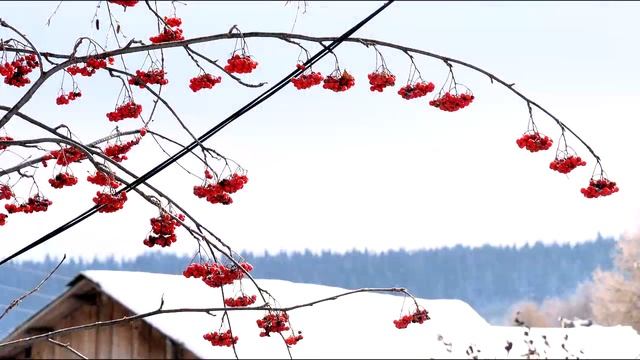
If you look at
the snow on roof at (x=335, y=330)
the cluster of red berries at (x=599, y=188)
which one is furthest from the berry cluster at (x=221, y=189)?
the snow on roof at (x=335, y=330)

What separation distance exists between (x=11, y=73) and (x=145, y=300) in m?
8.31

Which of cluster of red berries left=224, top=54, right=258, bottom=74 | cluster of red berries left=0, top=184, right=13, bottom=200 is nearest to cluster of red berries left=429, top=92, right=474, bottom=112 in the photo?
cluster of red berries left=224, top=54, right=258, bottom=74

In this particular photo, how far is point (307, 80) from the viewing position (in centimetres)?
463

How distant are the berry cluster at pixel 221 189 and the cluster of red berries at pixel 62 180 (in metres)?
0.55

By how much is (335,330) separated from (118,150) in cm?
925

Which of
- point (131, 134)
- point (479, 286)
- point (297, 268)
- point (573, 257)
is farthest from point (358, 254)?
point (131, 134)

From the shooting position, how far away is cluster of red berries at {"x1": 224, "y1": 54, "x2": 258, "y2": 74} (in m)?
4.49

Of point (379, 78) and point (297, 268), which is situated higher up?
point (297, 268)

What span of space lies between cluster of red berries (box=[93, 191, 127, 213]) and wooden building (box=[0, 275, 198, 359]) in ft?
26.3

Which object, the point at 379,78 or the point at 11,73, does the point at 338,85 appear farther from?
the point at 11,73

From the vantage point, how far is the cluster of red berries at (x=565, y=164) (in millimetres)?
4910

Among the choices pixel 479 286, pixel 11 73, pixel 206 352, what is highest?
pixel 479 286

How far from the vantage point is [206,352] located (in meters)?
11.7

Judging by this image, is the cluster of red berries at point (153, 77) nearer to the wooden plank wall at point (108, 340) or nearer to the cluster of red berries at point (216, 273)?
the cluster of red berries at point (216, 273)
